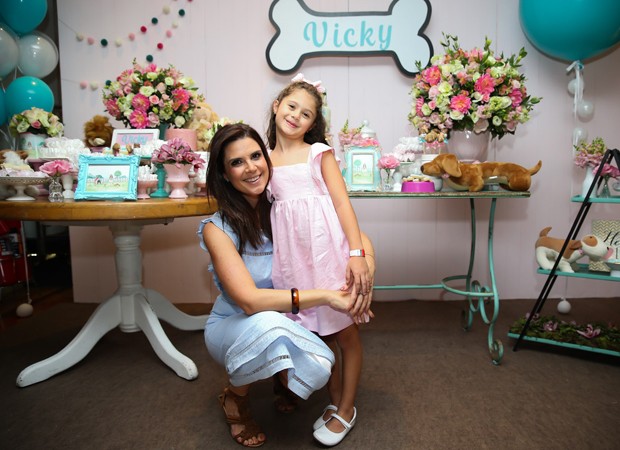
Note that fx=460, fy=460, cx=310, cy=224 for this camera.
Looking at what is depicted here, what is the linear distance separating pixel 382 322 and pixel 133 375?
146 centimetres

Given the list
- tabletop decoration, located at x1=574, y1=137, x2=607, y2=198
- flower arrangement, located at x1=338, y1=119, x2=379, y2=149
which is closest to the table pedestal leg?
flower arrangement, located at x1=338, y1=119, x2=379, y2=149

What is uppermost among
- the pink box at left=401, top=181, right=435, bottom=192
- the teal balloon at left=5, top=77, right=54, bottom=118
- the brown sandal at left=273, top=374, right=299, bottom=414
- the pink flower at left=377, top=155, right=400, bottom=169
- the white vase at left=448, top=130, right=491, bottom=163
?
the teal balloon at left=5, top=77, right=54, bottom=118

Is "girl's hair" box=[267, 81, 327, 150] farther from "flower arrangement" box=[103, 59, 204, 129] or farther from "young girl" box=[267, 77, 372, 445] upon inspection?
"flower arrangement" box=[103, 59, 204, 129]

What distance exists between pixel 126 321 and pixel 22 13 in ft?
6.70

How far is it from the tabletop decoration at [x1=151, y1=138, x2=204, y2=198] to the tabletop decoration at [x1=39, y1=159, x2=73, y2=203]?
0.37 metres

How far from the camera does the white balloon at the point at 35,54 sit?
2.91 metres

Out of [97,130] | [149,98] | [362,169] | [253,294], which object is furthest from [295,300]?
[97,130]

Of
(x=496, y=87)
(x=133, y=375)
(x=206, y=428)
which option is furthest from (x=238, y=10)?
(x=206, y=428)

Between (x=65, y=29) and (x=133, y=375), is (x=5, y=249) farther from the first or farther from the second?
(x=133, y=375)

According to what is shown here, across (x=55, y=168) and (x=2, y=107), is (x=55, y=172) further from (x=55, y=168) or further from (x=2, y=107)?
(x=2, y=107)

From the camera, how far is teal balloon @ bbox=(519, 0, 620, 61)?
2568mm

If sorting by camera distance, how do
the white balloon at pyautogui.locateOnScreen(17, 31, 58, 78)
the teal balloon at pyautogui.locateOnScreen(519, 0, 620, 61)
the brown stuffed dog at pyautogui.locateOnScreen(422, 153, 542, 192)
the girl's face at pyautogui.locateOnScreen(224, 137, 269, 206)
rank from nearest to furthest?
1. the girl's face at pyautogui.locateOnScreen(224, 137, 269, 206)
2. the brown stuffed dog at pyautogui.locateOnScreen(422, 153, 542, 192)
3. the teal balloon at pyautogui.locateOnScreen(519, 0, 620, 61)
4. the white balloon at pyautogui.locateOnScreen(17, 31, 58, 78)

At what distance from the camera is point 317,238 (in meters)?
1.58

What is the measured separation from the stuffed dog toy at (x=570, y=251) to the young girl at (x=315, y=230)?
1.34m
